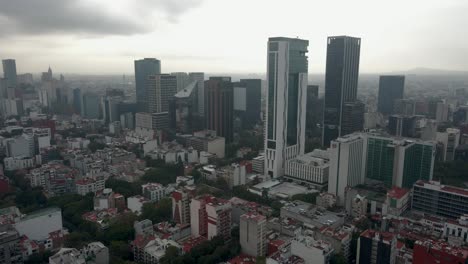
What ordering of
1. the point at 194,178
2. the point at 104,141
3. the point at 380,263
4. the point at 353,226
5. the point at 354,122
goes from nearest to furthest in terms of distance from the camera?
the point at 380,263, the point at 353,226, the point at 194,178, the point at 354,122, the point at 104,141

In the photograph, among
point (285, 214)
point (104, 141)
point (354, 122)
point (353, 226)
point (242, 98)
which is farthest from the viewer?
point (242, 98)

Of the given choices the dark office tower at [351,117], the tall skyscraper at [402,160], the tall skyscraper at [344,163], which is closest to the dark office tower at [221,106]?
the dark office tower at [351,117]

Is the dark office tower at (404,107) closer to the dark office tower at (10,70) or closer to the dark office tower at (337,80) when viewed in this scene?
the dark office tower at (337,80)

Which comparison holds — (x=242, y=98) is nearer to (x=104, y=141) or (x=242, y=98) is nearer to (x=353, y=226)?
(x=104, y=141)

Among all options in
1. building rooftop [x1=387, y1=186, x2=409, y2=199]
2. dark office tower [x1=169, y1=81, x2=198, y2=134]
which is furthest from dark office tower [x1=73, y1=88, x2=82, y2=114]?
building rooftop [x1=387, y1=186, x2=409, y2=199]

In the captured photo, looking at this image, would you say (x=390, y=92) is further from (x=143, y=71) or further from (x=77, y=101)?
(x=77, y=101)

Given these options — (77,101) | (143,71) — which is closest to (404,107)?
(143,71)

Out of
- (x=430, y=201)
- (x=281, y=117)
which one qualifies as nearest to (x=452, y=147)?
(x=430, y=201)
